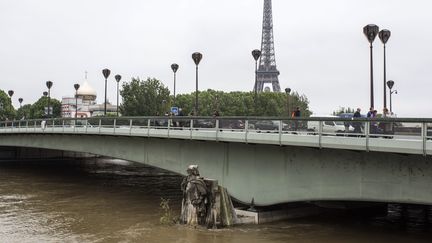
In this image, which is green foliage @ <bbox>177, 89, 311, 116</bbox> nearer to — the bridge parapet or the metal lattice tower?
the metal lattice tower

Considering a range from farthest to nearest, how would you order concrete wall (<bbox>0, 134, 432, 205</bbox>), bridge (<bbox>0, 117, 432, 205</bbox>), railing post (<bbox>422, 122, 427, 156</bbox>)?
concrete wall (<bbox>0, 134, 432, 205</bbox>) → bridge (<bbox>0, 117, 432, 205</bbox>) → railing post (<bbox>422, 122, 427, 156</bbox>)

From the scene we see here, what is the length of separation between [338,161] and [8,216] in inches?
696

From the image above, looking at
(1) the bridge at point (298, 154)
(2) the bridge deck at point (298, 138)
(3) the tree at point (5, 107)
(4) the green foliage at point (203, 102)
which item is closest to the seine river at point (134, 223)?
(1) the bridge at point (298, 154)

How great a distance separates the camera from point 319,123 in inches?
738

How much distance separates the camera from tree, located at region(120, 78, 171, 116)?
8569cm

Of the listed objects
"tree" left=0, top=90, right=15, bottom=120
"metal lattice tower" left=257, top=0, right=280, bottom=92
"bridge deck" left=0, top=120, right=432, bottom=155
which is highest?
"metal lattice tower" left=257, top=0, right=280, bottom=92

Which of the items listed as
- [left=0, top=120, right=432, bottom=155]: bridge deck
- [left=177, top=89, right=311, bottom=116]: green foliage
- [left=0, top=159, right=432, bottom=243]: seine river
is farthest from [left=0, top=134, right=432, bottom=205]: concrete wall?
[left=177, top=89, right=311, bottom=116]: green foliage

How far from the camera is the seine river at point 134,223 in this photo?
1970 centimetres

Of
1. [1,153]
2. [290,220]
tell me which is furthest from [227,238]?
[1,153]

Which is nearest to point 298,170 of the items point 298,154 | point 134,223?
point 298,154

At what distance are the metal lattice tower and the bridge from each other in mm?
109490

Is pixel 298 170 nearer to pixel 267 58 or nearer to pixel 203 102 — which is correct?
pixel 203 102

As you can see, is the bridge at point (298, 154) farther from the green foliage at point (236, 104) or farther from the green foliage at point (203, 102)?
the green foliage at point (236, 104)

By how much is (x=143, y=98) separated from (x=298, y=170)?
2654 inches
